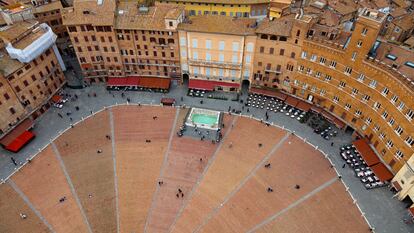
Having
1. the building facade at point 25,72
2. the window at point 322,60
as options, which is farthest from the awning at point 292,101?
the building facade at point 25,72

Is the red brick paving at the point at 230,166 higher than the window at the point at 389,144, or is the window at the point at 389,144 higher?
the window at the point at 389,144

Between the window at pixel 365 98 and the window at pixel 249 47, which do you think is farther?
the window at pixel 249 47

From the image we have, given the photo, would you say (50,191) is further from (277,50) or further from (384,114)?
(384,114)

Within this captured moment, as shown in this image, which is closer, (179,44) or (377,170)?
(377,170)

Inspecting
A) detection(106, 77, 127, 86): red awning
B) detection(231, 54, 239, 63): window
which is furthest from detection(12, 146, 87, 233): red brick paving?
detection(231, 54, 239, 63): window

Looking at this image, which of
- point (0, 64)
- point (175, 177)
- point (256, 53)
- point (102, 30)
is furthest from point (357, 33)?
point (0, 64)

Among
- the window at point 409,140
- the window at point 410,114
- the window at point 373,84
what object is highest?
the window at point 373,84

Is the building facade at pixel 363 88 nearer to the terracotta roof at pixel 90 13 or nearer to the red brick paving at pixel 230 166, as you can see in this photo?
the red brick paving at pixel 230 166

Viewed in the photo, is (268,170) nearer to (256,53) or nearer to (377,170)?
(377,170)
